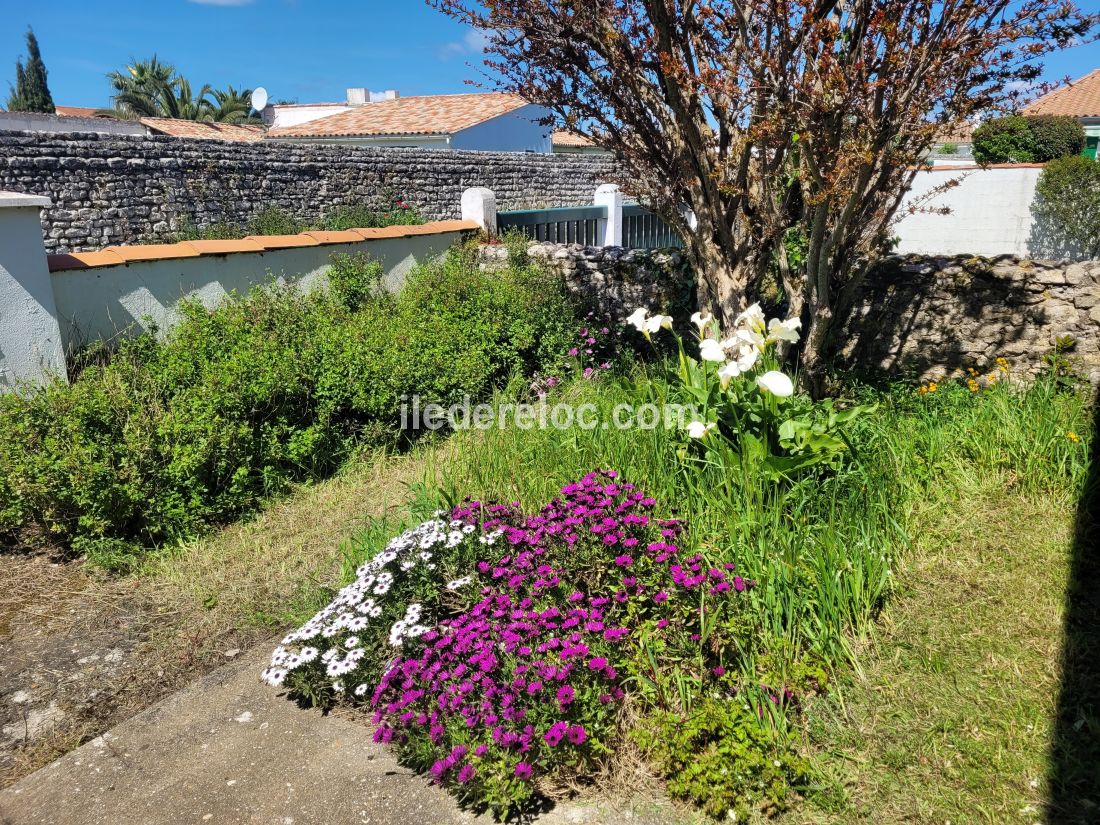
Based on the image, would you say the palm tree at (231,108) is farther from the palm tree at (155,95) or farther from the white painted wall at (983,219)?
the white painted wall at (983,219)

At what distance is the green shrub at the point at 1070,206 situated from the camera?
13453 millimetres

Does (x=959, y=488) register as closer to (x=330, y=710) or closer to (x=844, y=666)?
(x=844, y=666)

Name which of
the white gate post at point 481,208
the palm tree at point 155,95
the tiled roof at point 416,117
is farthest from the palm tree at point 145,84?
the white gate post at point 481,208

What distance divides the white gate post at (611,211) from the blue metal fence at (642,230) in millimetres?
416

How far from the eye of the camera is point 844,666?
118 inches

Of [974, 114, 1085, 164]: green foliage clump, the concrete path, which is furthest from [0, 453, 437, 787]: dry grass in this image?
[974, 114, 1085, 164]: green foliage clump

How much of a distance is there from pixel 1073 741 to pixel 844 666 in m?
0.76

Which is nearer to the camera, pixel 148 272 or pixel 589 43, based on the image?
pixel 589 43

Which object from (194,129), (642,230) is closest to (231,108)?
(194,129)

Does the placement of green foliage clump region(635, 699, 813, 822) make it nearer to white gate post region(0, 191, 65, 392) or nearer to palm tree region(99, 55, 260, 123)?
white gate post region(0, 191, 65, 392)

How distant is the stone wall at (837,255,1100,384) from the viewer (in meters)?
5.61

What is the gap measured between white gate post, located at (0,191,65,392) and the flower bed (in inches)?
130

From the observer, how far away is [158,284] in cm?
643

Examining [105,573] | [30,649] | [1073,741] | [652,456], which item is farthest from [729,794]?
[105,573]
